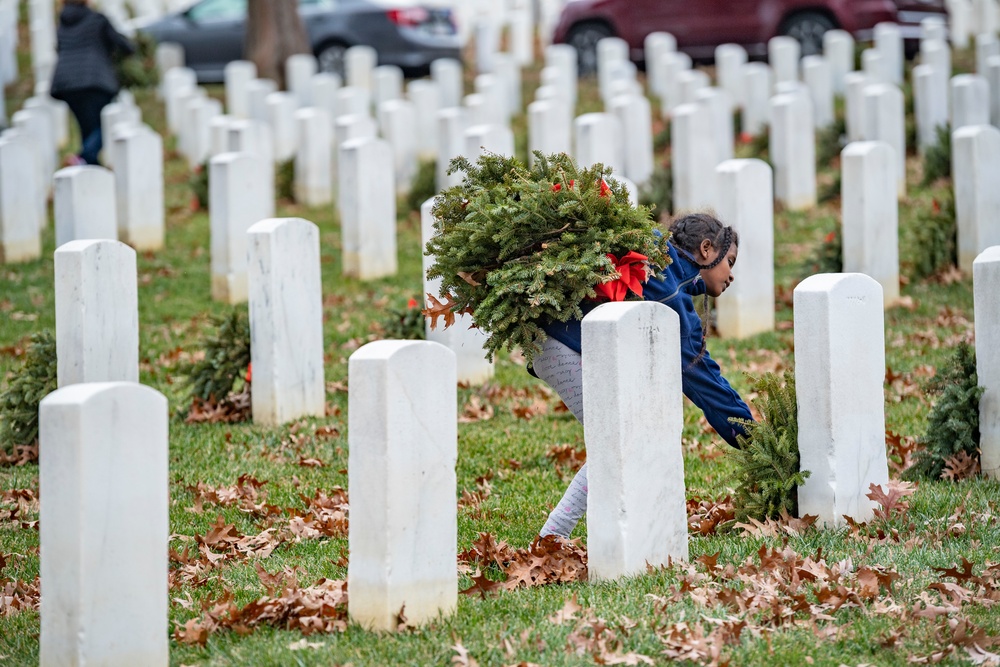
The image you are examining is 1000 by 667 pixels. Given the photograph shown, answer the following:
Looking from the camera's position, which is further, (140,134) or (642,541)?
(140,134)

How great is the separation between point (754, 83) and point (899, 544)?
1064 cm

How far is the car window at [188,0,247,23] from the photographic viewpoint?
20438 mm

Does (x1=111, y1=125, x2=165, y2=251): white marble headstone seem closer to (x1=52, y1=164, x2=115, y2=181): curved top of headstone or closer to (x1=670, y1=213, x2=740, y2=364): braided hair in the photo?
(x1=52, y1=164, x2=115, y2=181): curved top of headstone

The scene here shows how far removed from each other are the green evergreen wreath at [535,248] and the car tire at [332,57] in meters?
15.2

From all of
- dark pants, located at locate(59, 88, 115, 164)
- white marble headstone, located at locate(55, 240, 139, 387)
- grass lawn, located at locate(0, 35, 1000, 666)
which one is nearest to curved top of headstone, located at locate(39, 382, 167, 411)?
grass lawn, located at locate(0, 35, 1000, 666)

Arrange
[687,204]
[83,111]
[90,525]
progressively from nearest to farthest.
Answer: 1. [90,525]
2. [687,204]
3. [83,111]

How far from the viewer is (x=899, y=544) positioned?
4.82 metres

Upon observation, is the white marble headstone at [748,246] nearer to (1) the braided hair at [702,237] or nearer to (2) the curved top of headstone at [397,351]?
(1) the braided hair at [702,237]

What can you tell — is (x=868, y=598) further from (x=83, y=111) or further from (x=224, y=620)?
(x=83, y=111)

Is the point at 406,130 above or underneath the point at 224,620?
above

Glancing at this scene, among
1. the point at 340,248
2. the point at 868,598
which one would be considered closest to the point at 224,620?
the point at 868,598

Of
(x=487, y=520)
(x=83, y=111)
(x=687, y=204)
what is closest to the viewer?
(x=487, y=520)

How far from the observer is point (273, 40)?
59.5ft

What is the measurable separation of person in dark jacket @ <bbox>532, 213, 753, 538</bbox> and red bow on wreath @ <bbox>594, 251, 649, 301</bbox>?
0.11 meters
